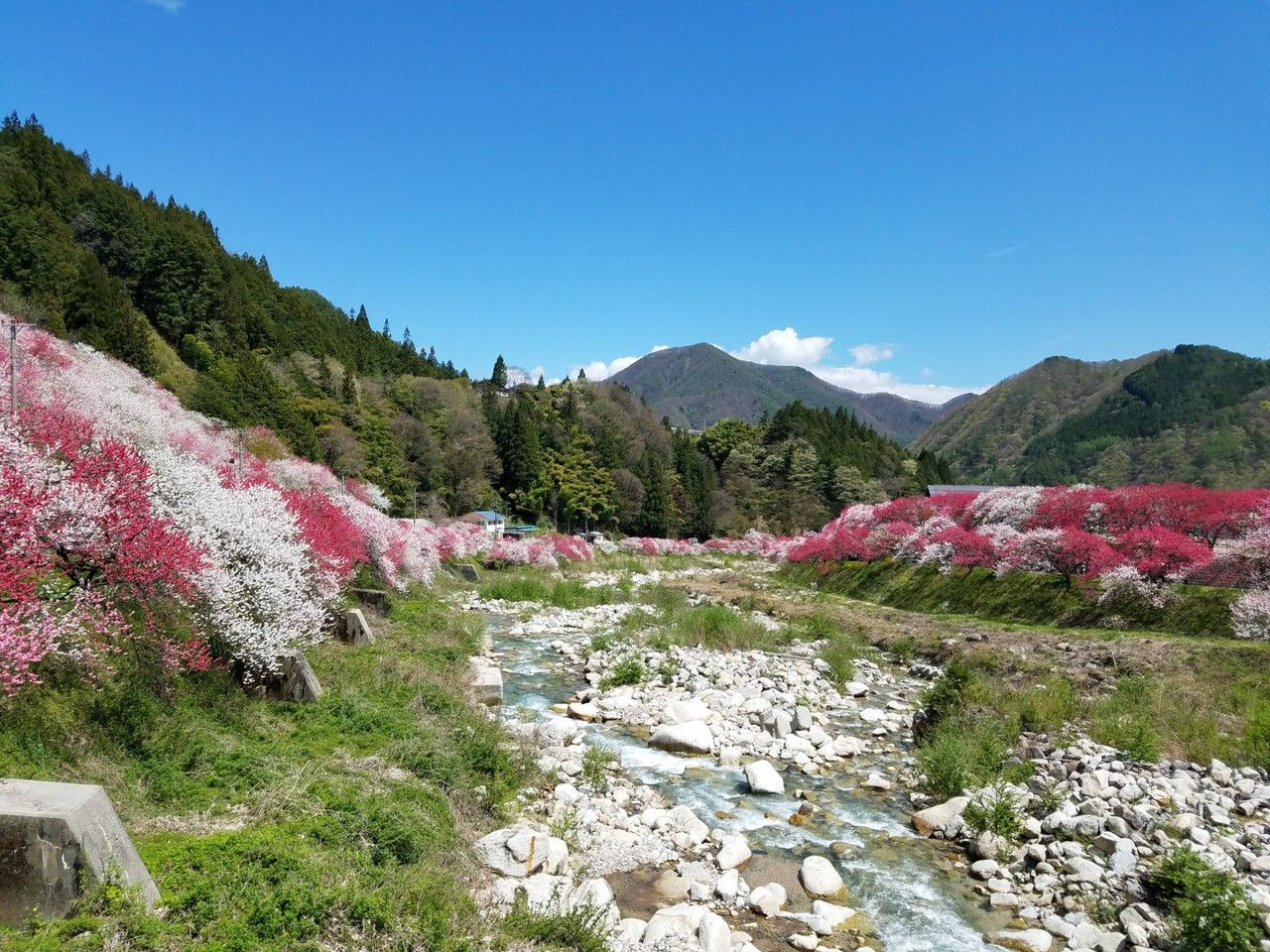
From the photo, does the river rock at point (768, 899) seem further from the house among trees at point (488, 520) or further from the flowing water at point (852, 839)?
the house among trees at point (488, 520)

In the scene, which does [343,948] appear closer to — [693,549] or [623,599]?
[623,599]

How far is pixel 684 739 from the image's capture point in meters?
12.0

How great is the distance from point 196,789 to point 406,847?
232 cm

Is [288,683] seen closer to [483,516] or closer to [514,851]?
[514,851]

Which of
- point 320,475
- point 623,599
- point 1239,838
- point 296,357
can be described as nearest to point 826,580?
point 623,599

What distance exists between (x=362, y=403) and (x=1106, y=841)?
63011 millimetres

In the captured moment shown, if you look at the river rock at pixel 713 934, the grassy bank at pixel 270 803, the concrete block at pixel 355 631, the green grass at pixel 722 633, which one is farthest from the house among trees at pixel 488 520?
the river rock at pixel 713 934

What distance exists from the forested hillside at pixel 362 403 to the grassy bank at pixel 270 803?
29.4 metres

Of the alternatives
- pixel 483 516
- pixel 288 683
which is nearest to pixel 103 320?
pixel 483 516

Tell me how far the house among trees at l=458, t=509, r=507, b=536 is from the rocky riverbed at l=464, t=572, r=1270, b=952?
39275 millimetres

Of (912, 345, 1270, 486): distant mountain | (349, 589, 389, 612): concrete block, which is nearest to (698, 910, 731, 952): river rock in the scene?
(349, 589, 389, 612): concrete block

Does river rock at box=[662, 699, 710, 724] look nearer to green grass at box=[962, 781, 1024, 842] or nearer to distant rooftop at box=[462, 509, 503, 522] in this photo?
green grass at box=[962, 781, 1024, 842]

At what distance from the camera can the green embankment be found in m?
18.7

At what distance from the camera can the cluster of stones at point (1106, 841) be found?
6691mm
